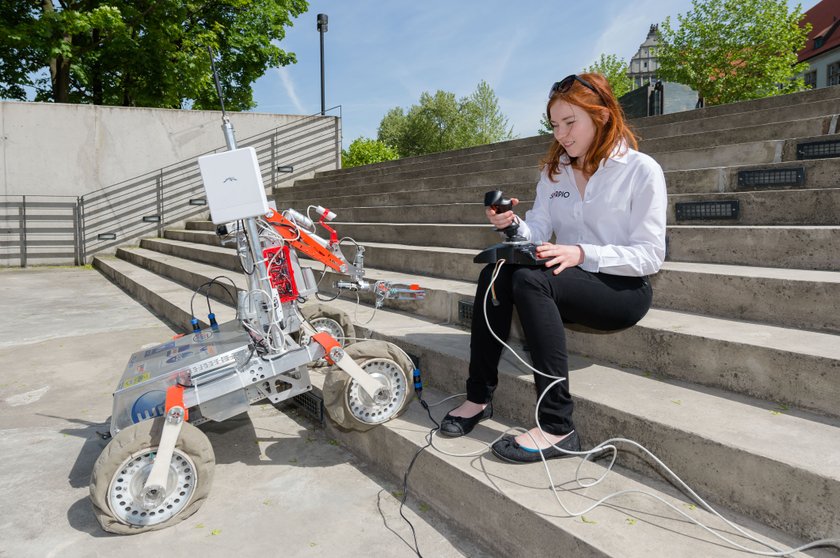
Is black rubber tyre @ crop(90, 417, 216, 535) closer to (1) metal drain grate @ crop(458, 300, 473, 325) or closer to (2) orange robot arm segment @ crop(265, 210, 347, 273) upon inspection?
(2) orange robot arm segment @ crop(265, 210, 347, 273)

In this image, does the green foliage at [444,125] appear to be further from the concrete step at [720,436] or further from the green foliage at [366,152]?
the concrete step at [720,436]

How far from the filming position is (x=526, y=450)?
2.21 meters

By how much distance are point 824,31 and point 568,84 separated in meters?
52.2

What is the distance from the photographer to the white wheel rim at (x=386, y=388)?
8.63 ft

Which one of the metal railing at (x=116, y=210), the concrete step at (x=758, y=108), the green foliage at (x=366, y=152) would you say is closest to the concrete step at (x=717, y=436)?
the concrete step at (x=758, y=108)

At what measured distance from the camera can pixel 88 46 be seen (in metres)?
16.4

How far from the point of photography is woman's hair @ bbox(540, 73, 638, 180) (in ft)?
7.72

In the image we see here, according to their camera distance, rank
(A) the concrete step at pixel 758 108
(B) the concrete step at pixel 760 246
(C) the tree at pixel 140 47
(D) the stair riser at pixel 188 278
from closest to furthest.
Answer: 1. (B) the concrete step at pixel 760 246
2. (A) the concrete step at pixel 758 108
3. (D) the stair riser at pixel 188 278
4. (C) the tree at pixel 140 47

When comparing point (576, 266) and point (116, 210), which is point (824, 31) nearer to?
point (116, 210)

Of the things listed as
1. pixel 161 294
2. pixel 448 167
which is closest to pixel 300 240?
pixel 161 294

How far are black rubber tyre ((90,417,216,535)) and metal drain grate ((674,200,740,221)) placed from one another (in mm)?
3520

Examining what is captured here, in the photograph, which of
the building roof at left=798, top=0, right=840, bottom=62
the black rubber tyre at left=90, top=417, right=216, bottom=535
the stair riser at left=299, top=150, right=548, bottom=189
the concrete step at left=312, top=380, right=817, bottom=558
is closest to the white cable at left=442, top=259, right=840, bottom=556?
the concrete step at left=312, top=380, right=817, bottom=558

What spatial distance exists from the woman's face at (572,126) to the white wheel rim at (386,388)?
53.5 inches

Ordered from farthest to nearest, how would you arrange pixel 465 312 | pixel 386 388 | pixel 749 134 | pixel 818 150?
1. pixel 749 134
2. pixel 818 150
3. pixel 465 312
4. pixel 386 388
